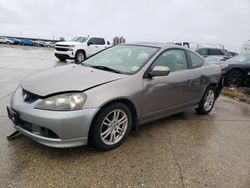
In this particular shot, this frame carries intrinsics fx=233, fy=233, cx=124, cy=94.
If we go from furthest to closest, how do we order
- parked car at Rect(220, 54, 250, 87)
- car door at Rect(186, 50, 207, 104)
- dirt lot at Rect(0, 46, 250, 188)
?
1. parked car at Rect(220, 54, 250, 87)
2. car door at Rect(186, 50, 207, 104)
3. dirt lot at Rect(0, 46, 250, 188)

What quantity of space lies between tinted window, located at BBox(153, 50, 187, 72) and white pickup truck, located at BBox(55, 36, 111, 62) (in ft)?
32.7

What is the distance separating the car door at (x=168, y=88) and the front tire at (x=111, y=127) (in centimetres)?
37

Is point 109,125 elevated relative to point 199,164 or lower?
elevated

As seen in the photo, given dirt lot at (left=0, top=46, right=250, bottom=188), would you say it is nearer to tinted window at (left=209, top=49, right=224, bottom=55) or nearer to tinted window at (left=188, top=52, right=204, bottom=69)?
tinted window at (left=188, top=52, right=204, bottom=69)

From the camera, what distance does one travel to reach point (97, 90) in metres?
2.90

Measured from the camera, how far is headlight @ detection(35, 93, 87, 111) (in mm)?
2717

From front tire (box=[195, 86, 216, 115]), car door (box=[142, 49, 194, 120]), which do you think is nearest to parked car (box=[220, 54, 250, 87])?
front tire (box=[195, 86, 216, 115])

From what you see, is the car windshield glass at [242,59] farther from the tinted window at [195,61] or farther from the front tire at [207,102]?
the tinted window at [195,61]

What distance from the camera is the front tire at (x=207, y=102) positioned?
4.93 m

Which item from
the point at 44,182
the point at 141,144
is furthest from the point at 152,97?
the point at 44,182

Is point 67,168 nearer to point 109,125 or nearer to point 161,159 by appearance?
point 109,125

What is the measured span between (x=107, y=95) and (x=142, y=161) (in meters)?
0.95

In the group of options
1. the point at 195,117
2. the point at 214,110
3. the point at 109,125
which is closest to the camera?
the point at 109,125

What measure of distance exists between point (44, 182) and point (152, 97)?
6.26 ft
